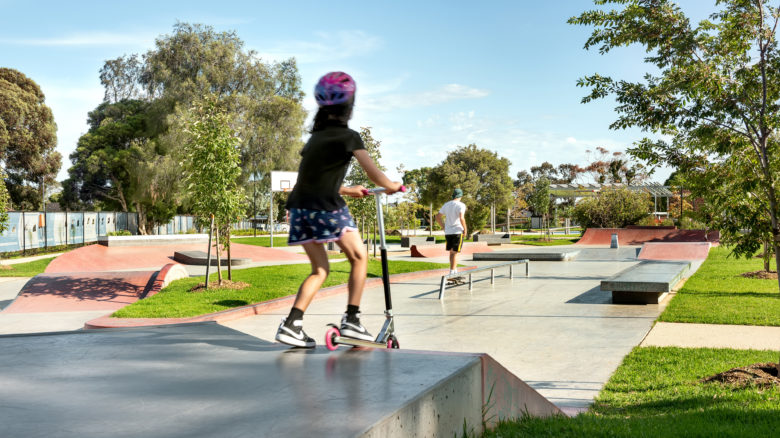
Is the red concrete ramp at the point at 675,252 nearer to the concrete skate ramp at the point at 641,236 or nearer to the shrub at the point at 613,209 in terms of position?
the concrete skate ramp at the point at 641,236

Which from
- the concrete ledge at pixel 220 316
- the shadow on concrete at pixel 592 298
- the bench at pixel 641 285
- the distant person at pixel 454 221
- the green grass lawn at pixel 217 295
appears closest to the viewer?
the concrete ledge at pixel 220 316

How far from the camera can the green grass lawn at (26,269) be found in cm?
1901

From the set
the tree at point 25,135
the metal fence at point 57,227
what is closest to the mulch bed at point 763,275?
the metal fence at point 57,227

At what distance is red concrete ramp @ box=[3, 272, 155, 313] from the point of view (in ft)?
37.3

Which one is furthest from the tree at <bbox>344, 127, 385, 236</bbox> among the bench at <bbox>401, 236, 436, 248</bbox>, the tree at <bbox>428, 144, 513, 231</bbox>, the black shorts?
the tree at <bbox>428, 144, 513, 231</bbox>

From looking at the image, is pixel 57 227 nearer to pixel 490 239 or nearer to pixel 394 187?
pixel 490 239

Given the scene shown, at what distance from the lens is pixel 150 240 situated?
23203 millimetres

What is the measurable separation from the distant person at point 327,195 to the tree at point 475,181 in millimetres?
42391

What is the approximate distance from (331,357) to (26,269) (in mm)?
21294

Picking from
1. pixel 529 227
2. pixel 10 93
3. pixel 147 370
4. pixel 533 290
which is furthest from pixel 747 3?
pixel 529 227

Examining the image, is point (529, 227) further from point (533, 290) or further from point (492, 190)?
point (533, 290)

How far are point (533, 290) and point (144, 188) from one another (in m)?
31.6

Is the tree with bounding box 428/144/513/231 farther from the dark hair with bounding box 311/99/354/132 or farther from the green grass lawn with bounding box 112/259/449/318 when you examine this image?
the dark hair with bounding box 311/99/354/132

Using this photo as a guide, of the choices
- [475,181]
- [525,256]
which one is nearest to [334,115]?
[525,256]
